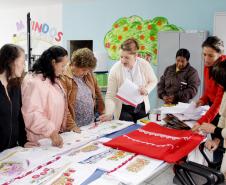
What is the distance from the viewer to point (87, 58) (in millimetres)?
2252

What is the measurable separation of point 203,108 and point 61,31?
5.18m

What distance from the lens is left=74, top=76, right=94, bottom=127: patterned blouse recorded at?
236 centimetres

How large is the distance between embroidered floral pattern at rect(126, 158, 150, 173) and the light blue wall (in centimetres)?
394

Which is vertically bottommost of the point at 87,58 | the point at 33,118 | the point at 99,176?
the point at 99,176

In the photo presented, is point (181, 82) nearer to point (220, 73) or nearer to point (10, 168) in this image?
point (220, 73)

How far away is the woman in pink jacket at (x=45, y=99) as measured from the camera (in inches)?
74.8

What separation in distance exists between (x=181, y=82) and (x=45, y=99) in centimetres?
165

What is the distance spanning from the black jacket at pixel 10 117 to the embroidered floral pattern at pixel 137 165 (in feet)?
2.72

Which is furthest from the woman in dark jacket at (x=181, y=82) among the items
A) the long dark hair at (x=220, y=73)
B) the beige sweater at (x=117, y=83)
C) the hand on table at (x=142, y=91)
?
the long dark hair at (x=220, y=73)

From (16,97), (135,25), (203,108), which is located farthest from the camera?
(135,25)

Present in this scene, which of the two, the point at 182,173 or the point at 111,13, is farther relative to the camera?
the point at 111,13

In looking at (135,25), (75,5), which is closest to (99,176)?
(135,25)

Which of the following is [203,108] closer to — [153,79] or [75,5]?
[153,79]

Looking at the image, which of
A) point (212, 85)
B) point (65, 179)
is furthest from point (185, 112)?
point (65, 179)
